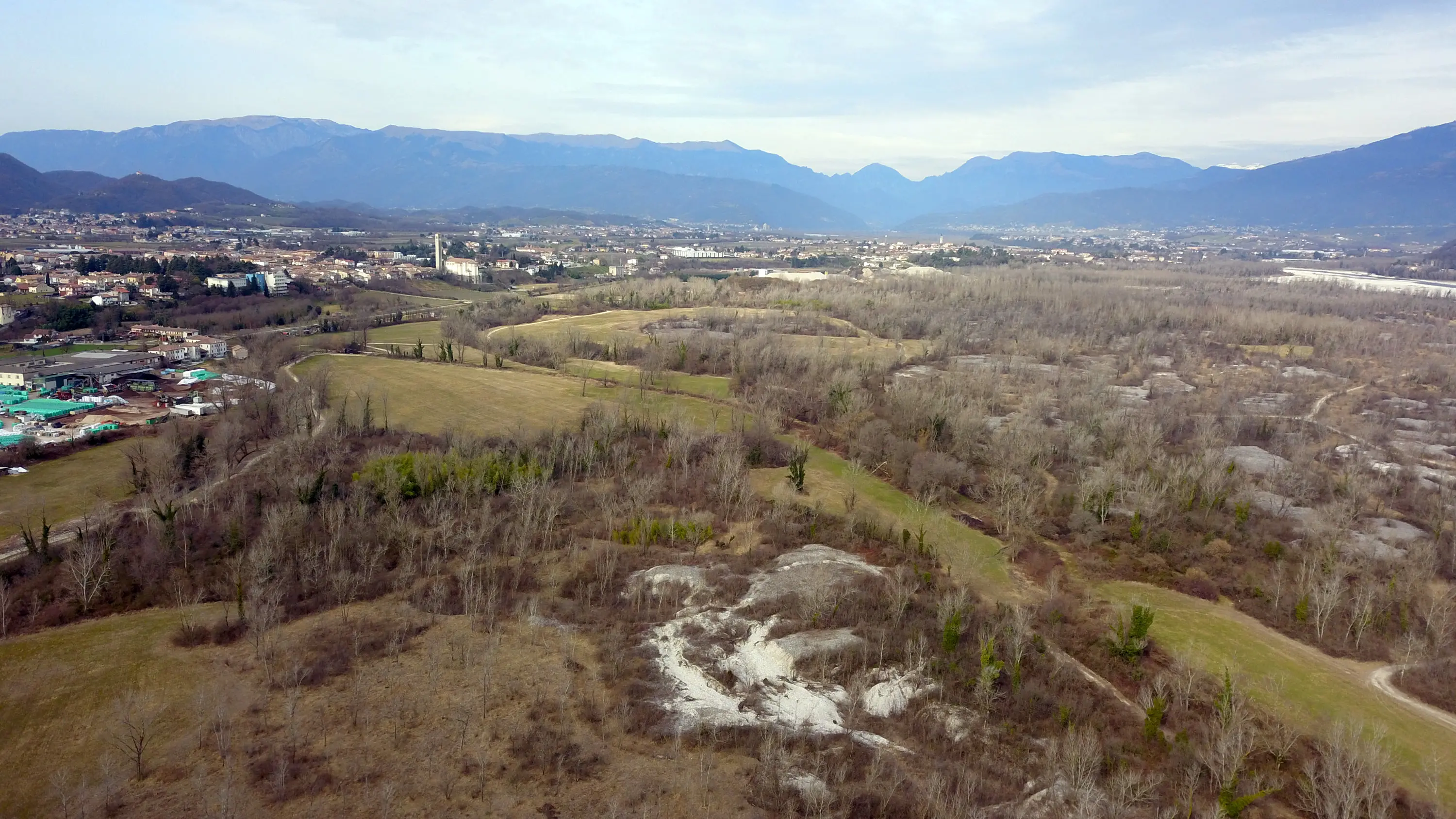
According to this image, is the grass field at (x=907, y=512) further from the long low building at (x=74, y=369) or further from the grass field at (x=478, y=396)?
the long low building at (x=74, y=369)

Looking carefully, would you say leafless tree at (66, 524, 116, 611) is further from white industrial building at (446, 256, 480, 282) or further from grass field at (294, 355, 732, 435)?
white industrial building at (446, 256, 480, 282)

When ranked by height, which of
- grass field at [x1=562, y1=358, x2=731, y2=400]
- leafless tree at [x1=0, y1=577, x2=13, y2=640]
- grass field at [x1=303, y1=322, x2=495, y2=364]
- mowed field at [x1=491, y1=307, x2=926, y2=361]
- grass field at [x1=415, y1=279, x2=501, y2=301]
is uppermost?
grass field at [x1=415, y1=279, x2=501, y2=301]

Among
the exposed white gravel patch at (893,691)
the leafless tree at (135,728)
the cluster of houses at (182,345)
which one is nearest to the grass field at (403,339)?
the cluster of houses at (182,345)

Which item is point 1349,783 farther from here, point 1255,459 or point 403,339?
point 403,339

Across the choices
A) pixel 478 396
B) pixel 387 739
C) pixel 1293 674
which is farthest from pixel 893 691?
pixel 478 396

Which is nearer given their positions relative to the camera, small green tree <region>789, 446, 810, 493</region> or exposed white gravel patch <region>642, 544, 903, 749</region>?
exposed white gravel patch <region>642, 544, 903, 749</region>

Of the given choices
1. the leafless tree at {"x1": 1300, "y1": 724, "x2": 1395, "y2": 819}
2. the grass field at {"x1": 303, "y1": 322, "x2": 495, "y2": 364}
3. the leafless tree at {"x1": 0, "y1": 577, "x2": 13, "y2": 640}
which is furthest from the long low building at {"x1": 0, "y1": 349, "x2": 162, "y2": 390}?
the leafless tree at {"x1": 1300, "y1": 724, "x2": 1395, "y2": 819}

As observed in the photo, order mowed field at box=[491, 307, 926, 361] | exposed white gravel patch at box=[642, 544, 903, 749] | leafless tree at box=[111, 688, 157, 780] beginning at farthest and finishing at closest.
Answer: mowed field at box=[491, 307, 926, 361], exposed white gravel patch at box=[642, 544, 903, 749], leafless tree at box=[111, 688, 157, 780]
